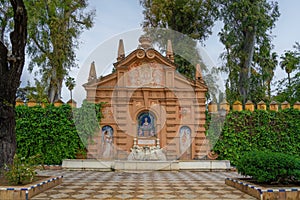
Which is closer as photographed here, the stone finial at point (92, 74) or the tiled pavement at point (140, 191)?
the tiled pavement at point (140, 191)

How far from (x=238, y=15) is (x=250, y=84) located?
4299 mm

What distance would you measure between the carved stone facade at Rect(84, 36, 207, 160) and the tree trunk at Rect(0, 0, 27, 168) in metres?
7.60

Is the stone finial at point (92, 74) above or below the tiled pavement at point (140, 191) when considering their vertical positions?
above

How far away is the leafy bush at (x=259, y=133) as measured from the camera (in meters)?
15.4

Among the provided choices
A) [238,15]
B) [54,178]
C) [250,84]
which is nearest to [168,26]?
[238,15]

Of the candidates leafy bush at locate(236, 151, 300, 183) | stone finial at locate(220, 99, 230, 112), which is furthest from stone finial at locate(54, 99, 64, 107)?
leafy bush at locate(236, 151, 300, 183)

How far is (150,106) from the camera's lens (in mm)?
16516

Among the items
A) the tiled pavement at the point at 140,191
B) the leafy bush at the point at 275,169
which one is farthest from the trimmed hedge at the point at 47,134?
the leafy bush at the point at 275,169

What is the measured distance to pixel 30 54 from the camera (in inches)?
765

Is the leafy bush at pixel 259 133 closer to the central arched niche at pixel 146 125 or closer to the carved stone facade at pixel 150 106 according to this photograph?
the carved stone facade at pixel 150 106

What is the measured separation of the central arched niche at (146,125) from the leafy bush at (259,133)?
3.31m

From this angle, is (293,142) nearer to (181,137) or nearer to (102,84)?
(181,137)

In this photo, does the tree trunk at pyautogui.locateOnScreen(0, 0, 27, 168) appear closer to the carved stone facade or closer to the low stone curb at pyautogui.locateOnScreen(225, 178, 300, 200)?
the low stone curb at pyautogui.locateOnScreen(225, 178, 300, 200)

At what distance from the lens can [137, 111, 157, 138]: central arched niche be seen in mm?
16406
